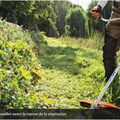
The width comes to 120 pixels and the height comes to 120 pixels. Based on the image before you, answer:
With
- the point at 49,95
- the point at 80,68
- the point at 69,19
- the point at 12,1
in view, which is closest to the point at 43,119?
the point at 49,95

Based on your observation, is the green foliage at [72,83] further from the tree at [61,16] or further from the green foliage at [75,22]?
the tree at [61,16]

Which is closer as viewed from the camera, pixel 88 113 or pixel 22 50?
pixel 88 113

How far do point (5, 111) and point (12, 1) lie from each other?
13.3m

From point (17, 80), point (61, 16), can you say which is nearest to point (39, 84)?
point (17, 80)

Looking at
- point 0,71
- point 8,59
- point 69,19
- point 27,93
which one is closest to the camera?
point 0,71

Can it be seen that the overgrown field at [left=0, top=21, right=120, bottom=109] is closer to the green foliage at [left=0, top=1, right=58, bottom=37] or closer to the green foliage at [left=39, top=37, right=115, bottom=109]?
the green foliage at [left=39, top=37, right=115, bottom=109]

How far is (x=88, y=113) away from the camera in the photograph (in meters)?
2.45

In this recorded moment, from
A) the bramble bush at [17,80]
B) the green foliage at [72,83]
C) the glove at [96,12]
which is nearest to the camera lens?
the bramble bush at [17,80]

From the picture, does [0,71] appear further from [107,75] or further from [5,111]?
[107,75]

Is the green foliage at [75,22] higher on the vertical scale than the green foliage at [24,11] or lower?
lower
